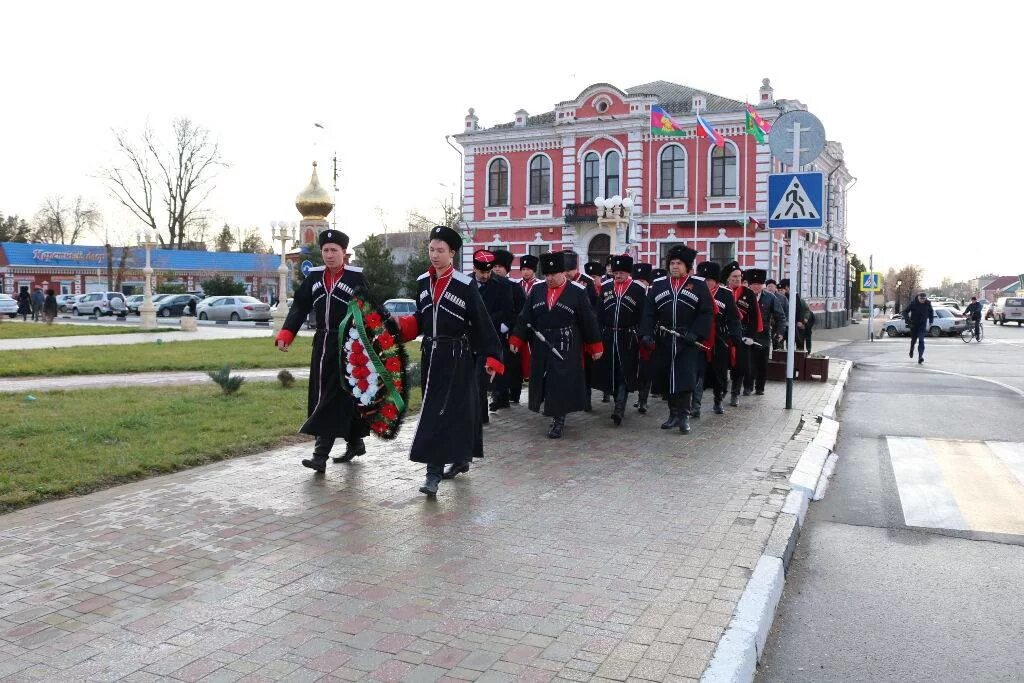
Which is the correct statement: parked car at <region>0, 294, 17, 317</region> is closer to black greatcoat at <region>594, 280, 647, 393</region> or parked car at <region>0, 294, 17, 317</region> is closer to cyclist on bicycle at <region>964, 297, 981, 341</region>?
black greatcoat at <region>594, 280, 647, 393</region>

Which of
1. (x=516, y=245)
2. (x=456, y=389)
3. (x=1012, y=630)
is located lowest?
(x=1012, y=630)

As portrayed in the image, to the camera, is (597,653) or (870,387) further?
(870,387)

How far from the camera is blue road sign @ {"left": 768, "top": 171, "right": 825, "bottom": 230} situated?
36.3 feet

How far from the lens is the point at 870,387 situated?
15.5 metres

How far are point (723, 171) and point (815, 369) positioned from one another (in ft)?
76.7

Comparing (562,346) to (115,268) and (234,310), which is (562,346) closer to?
(234,310)

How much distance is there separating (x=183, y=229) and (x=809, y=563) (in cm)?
6760

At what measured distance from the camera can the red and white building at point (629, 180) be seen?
120 ft

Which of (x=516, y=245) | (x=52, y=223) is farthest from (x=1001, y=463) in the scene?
(x=52, y=223)

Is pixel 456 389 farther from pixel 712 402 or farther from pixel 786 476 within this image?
pixel 712 402

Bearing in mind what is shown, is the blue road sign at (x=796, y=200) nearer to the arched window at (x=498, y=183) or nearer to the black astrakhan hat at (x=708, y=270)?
the black astrakhan hat at (x=708, y=270)

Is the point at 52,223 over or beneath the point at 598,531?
over

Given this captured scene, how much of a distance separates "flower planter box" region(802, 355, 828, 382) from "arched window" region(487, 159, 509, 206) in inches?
1073

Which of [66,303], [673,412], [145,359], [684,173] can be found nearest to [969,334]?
[684,173]
